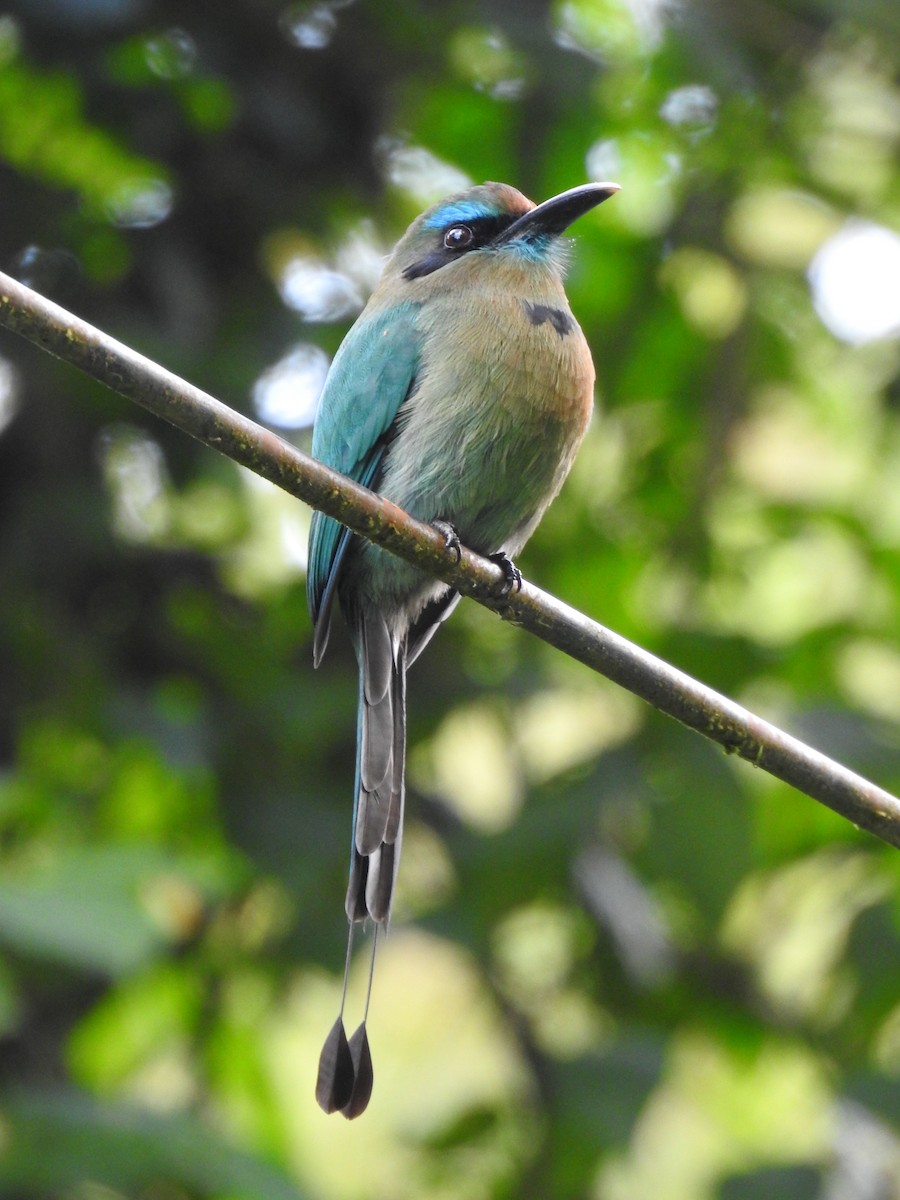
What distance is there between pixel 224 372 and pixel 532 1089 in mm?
1829

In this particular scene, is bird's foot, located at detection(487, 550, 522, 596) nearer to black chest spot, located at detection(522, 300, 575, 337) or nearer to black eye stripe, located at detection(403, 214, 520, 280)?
black chest spot, located at detection(522, 300, 575, 337)

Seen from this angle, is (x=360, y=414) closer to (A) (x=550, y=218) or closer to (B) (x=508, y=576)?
(A) (x=550, y=218)

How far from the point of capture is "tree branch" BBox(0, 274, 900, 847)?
5.34 ft

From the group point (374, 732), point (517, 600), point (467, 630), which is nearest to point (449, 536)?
point (374, 732)

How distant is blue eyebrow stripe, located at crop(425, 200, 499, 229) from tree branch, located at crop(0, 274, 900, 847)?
124 cm

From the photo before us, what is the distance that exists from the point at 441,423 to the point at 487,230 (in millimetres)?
554

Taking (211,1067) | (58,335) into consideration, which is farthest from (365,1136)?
(58,335)

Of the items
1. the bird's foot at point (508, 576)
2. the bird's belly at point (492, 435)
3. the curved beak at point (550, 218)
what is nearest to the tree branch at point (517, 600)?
the bird's foot at point (508, 576)

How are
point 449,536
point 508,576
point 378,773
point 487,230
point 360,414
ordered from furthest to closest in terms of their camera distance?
point 487,230 → point 360,414 → point 378,773 → point 449,536 → point 508,576

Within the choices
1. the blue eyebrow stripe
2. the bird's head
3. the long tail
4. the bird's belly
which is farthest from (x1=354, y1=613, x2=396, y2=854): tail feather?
the blue eyebrow stripe

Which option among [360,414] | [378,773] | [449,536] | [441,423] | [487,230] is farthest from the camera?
[487,230]

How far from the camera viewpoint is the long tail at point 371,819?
1995 mm

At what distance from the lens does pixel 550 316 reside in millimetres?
2760

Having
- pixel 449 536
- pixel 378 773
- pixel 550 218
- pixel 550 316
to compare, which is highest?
pixel 550 218
